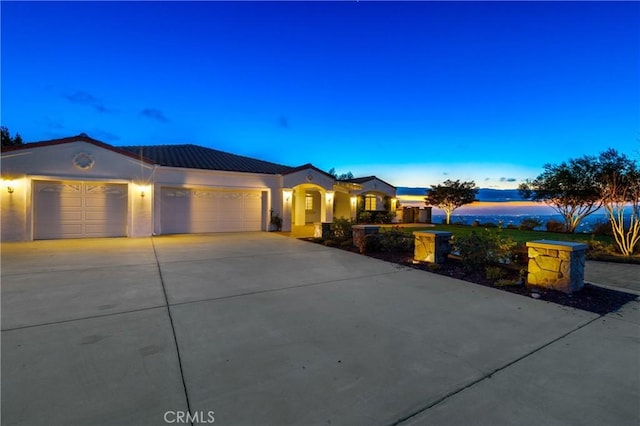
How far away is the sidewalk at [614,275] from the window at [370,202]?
53.8 feet

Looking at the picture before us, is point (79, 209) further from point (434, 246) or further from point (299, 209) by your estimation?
point (434, 246)

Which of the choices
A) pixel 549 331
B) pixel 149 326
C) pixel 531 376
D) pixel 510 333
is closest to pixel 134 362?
pixel 149 326

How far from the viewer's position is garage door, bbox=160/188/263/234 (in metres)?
14.0

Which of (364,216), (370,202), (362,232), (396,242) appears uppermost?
(370,202)

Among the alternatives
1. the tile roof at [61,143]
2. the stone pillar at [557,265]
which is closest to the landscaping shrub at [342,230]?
the stone pillar at [557,265]

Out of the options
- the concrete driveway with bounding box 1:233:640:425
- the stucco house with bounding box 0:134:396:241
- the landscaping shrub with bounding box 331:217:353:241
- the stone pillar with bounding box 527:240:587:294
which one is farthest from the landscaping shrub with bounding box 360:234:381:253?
the stucco house with bounding box 0:134:396:241

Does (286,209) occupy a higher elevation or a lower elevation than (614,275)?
higher

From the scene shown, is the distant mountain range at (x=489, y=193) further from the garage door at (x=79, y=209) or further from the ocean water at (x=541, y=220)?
the garage door at (x=79, y=209)

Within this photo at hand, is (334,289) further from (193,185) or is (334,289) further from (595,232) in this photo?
(595,232)

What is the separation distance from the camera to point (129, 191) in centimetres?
1270

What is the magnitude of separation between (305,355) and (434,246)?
5368mm

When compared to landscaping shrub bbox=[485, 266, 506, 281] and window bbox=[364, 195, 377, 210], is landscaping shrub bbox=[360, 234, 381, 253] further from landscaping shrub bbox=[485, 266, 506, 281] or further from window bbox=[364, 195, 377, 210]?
window bbox=[364, 195, 377, 210]

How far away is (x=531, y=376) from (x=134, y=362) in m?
3.65

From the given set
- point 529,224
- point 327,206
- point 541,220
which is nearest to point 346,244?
point 327,206
